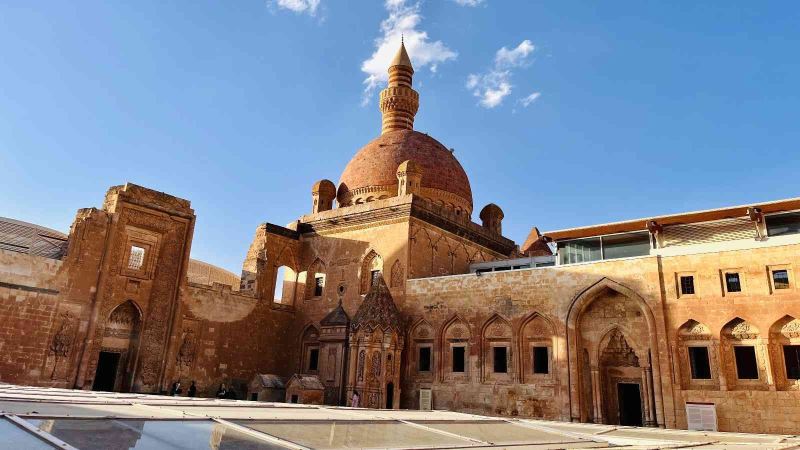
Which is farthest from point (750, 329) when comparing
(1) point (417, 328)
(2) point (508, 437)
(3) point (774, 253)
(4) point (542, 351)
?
(2) point (508, 437)

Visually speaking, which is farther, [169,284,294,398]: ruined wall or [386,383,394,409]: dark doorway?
[169,284,294,398]: ruined wall

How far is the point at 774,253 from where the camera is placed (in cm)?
1413

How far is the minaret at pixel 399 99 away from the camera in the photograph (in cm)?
2900

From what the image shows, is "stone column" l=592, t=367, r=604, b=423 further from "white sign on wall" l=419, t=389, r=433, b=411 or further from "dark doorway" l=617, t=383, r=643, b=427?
"white sign on wall" l=419, t=389, r=433, b=411

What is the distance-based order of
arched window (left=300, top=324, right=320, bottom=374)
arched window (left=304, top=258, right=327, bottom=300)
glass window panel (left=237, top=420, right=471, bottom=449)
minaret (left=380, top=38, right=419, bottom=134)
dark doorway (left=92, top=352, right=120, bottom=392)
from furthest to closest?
minaret (left=380, top=38, right=419, bottom=134), arched window (left=304, top=258, right=327, bottom=300), arched window (left=300, top=324, right=320, bottom=374), dark doorway (left=92, top=352, right=120, bottom=392), glass window panel (left=237, top=420, right=471, bottom=449)

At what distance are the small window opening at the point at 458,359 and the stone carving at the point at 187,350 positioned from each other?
8.80m

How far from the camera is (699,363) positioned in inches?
581

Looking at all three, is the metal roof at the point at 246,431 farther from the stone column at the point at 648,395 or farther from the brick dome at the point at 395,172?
the brick dome at the point at 395,172

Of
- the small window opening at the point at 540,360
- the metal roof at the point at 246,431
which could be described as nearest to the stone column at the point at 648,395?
the small window opening at the point at 540,360

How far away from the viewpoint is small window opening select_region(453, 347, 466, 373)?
739 inches

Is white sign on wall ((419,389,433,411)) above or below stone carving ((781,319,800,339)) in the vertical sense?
below

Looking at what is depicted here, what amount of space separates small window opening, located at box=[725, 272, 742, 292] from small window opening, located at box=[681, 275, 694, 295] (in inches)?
32.6

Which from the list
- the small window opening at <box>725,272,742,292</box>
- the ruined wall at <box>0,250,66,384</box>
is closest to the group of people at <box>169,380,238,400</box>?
the ruined wall at <box>0,250,66,384</box>

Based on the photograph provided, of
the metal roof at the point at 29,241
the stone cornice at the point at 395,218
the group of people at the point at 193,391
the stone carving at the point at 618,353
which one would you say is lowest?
the group of people at the point at 193,391
